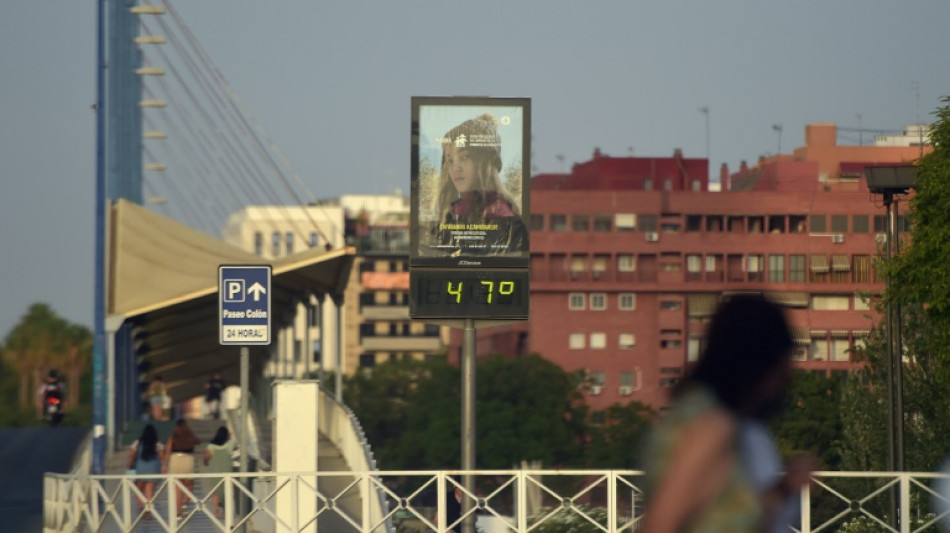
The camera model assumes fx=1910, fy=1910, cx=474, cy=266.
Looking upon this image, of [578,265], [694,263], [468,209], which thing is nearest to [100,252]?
[468,209]

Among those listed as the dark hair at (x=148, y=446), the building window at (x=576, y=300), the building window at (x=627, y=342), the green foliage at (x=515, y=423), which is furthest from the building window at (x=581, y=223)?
the dark hair at (x=148, y=446)

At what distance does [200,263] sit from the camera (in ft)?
151

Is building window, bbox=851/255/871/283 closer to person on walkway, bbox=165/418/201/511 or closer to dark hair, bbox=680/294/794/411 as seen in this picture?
person on walkway, bbox=165/418/201/511

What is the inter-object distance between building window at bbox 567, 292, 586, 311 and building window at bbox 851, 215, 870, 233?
20.9m

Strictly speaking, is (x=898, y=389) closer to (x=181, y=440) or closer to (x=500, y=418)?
(x=181, y=440)

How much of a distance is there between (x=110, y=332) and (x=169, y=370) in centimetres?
3056

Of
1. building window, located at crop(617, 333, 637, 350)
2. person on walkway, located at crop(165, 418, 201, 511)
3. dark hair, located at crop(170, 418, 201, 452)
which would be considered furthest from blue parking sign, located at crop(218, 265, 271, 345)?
building window, located at crop(617, 333, 637, 350)

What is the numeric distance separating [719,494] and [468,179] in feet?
47.0

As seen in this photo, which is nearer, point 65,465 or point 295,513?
point 295,513

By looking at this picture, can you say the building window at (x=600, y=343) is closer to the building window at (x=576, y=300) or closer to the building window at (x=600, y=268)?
the building window at (x=576, y=300)

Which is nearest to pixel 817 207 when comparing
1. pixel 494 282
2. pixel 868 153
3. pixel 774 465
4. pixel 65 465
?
pixel 868 153

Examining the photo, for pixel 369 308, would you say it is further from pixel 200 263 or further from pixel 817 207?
pixel 200 263

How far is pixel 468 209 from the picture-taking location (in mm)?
17953

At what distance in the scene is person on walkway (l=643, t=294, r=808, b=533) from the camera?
364 centimetres
